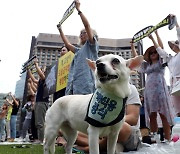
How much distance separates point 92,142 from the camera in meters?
2.09

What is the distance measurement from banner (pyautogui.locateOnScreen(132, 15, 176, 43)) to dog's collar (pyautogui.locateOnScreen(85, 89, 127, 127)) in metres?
2.43

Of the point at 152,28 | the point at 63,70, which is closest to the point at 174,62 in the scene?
the point at 152,28

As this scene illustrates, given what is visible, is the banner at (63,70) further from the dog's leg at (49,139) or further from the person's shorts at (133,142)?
the dog's leg at (49,139)

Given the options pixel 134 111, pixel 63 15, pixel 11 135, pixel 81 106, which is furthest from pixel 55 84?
pixel 81 106

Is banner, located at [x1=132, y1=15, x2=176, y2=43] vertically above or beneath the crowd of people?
above

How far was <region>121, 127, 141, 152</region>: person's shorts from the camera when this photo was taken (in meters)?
3.06

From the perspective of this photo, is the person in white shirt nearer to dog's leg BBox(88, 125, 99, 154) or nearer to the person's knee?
the person's knee

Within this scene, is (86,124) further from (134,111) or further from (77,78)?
(77,78)

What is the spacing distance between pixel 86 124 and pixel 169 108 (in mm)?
2277

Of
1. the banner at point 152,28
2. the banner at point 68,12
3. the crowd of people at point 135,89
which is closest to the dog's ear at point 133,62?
the crowd of people at point 135,89

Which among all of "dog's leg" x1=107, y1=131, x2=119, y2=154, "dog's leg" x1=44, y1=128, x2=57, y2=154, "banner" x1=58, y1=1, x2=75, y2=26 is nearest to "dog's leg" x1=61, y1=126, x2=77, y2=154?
"dog's leg" x1=44, y1=128, x2=57, y2=154

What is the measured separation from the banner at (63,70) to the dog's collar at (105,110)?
4534 millimetres

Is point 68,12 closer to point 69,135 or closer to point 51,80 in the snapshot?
point 69,135

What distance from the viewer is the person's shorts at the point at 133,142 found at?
121 inches
